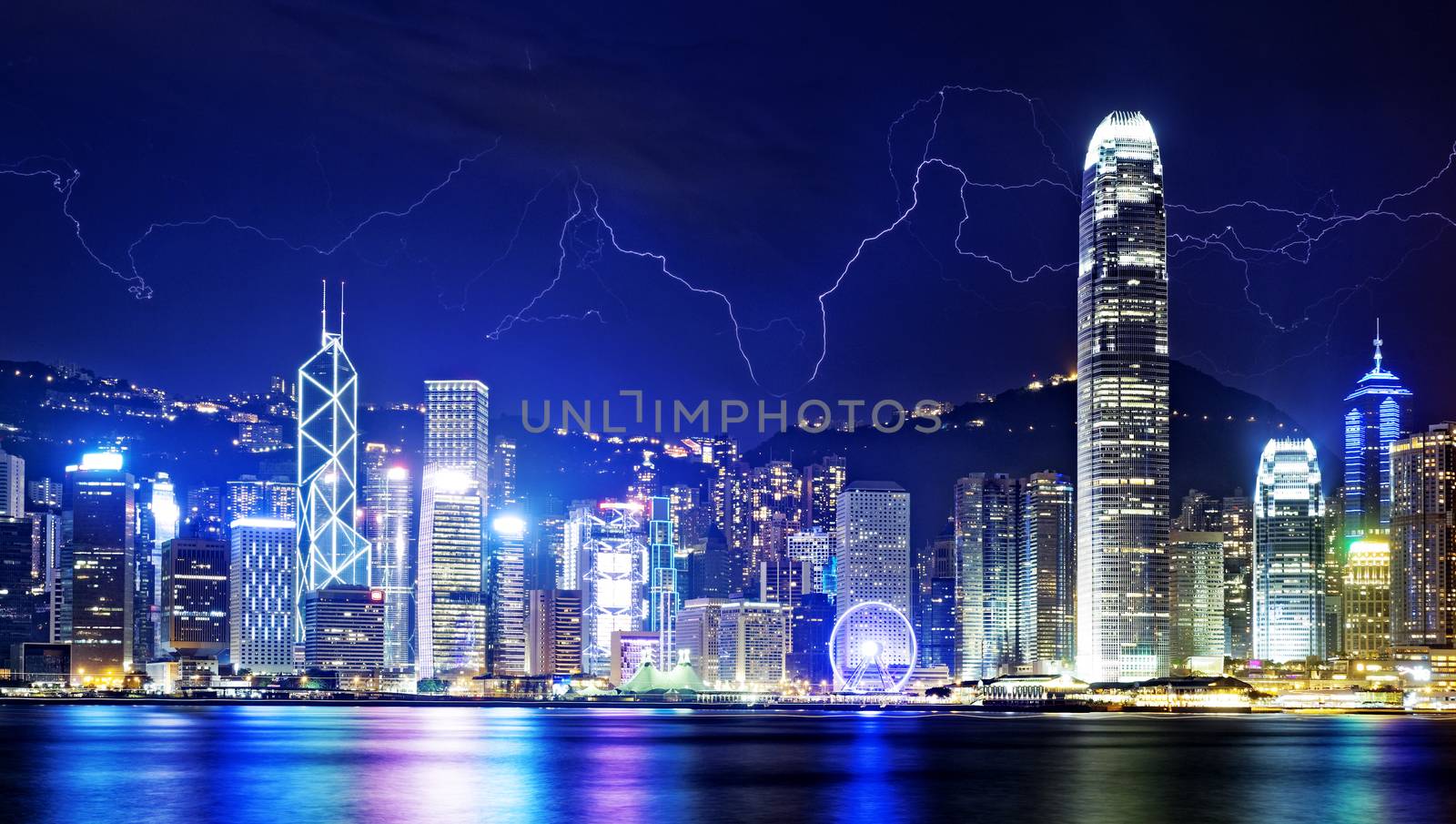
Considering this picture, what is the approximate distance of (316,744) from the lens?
10831 centimetres

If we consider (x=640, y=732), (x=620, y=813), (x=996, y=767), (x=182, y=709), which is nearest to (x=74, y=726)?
(x=640, y=732)

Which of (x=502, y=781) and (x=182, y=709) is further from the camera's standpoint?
(x=182, y=709)

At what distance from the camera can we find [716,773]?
84.0 m

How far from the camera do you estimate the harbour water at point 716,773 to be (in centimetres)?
6538

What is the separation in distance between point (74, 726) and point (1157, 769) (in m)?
81.9

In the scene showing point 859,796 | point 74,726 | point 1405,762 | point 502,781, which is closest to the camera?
point 859,796

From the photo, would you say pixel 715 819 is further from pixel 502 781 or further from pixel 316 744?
pixel 316 744

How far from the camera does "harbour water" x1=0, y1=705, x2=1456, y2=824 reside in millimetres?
65375

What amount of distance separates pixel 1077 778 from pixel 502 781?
23313 mm

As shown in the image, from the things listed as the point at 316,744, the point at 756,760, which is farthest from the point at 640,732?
the point at 756,760

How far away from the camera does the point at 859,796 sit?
236 feet

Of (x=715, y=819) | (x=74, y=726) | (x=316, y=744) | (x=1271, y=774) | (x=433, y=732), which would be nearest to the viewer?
(x=715, y=819)

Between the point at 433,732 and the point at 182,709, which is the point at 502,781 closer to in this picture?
the point at 433,732

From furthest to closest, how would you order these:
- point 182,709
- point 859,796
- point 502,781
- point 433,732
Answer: point 182,709 → point 433,732 → point 502,781 → point 859,796
